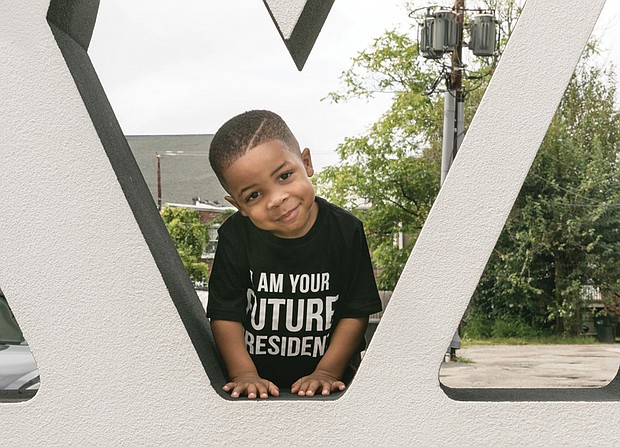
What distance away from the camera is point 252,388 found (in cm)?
224

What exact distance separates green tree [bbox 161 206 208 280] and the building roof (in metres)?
9.62

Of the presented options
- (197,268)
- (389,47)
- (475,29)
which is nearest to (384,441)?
(475,29)

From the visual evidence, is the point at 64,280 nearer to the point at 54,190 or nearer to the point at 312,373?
the point at 54,190

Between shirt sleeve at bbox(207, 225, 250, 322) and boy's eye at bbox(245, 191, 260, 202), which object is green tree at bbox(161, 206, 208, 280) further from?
boy's eye at bbox(245, 191, 260, 202)

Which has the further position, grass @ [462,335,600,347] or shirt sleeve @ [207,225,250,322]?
grass @ [462,335,600,347]

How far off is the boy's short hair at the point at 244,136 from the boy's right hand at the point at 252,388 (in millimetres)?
538

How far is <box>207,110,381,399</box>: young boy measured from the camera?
240 cm

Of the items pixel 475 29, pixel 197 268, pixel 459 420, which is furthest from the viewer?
pixel 197 268

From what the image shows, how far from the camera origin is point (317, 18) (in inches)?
95.0

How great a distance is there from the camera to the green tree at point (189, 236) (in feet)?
85.9

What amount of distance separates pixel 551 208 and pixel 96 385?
72.2ft

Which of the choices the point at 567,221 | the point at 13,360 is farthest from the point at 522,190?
the point at 13,360

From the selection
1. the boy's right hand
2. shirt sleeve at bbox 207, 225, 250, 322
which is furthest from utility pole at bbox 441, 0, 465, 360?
the boy's right hand

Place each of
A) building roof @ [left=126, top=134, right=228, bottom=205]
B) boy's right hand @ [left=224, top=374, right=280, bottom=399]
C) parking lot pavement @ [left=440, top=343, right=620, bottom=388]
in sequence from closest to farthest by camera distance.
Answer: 1. boy's right hand @ [left=224, top=374, right=280, bottom=399]
2. parking lot pavement @ [left=440, top=343, right=620, bottom=388]
3. building roof @ [left=126, top=134, right=228, bottom=205]
